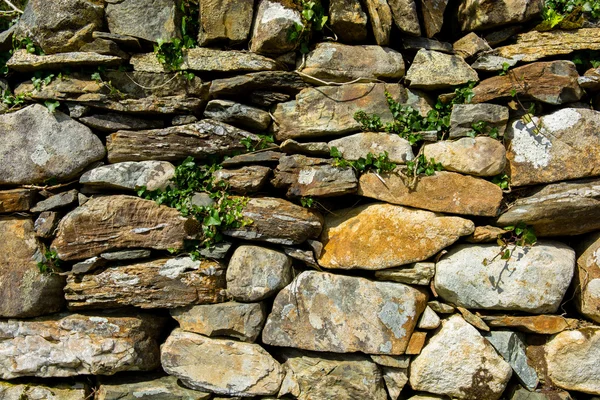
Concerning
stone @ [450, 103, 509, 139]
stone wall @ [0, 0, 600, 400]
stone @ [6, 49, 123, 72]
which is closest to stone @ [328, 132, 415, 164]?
stone wall @ [0, 0, 600, 400]

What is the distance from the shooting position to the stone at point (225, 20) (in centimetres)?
368

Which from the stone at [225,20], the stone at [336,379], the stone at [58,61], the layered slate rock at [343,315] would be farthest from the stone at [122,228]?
the stone at [225,20]

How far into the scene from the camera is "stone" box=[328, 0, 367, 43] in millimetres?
3635

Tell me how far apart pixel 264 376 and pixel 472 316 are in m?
1.65

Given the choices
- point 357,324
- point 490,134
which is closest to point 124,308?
point 357,324

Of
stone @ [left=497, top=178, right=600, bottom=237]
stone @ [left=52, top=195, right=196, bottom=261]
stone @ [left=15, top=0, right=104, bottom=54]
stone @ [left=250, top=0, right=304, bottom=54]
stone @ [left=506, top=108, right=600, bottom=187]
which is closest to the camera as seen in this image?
stone @ [left=497, top=178, right=600, bottom=237]

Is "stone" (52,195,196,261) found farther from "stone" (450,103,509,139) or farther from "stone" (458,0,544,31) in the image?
"stone" (458,0,544,31)

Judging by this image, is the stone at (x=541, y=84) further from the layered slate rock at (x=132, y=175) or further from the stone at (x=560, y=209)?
the layered slate rock at (x=132, y=175)

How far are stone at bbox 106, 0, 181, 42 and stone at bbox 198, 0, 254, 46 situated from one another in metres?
0.26

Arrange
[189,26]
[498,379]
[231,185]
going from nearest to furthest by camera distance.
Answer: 1. [498,379]
2. [231,185]
3. [189,26]

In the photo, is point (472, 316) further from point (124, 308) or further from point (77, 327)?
point (77, 327)

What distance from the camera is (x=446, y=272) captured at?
3426 millimetres

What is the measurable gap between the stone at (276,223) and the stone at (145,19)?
1.62m

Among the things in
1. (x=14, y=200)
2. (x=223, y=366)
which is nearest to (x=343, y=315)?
(x=223, y=366)
